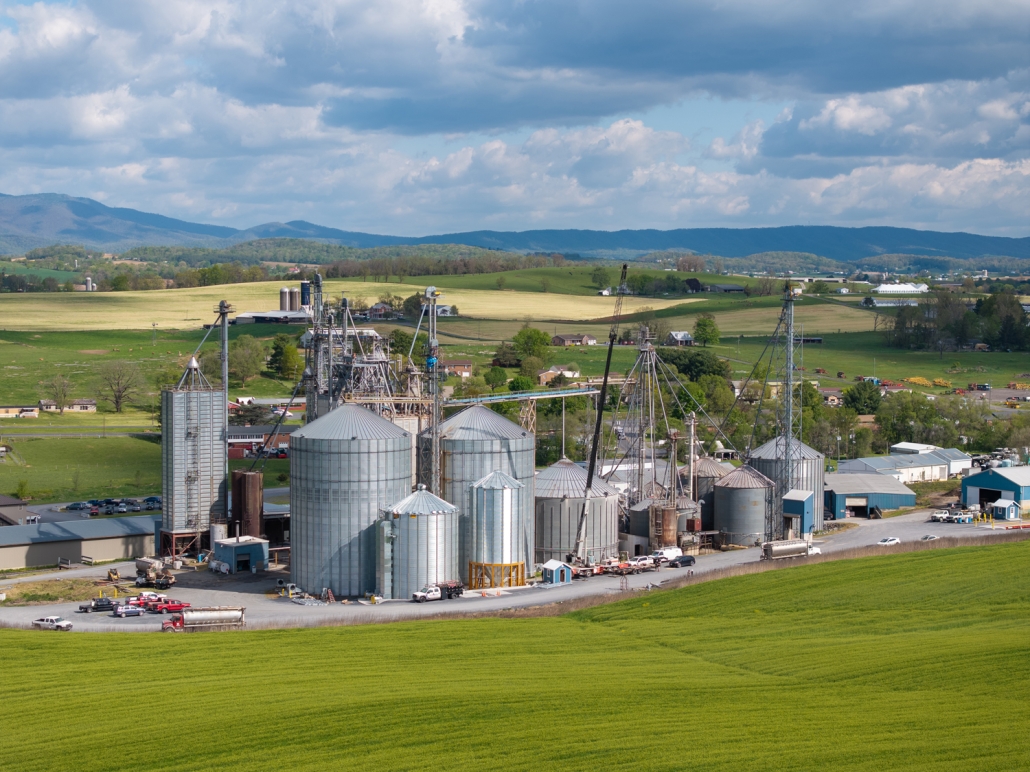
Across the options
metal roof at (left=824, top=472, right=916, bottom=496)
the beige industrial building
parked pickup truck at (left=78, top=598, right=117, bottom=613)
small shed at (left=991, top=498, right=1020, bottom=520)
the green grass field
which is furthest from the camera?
the green grass field

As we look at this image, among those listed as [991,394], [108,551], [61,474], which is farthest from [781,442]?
[991,394]

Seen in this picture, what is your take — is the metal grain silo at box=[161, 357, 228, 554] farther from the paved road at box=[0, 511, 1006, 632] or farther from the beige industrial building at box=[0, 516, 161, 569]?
the paved road at box=[0, 511, 1006, 632]

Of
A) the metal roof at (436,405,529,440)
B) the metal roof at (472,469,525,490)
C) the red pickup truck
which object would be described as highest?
the metal roof at (436,405,529,440)

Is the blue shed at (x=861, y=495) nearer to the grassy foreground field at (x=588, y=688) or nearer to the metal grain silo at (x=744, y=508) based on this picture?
the metal grain silo at (x=744, y=508)

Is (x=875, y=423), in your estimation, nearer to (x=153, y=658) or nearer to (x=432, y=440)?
(x=432, y=440)

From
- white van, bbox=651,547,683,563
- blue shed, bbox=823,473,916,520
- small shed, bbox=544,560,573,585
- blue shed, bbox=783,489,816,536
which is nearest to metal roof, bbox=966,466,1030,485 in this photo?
blue shed, bbox=823,473,916,520

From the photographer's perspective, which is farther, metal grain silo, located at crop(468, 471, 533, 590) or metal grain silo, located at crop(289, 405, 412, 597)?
metal grain silo, located at crop(468, 471, 533, 590)

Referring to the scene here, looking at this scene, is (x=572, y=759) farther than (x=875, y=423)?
No
